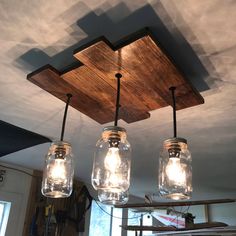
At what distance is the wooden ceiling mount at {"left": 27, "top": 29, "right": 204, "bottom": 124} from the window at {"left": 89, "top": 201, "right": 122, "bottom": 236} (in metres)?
2.37

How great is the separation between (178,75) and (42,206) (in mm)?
2312

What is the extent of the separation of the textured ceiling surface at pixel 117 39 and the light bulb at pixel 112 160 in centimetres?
42

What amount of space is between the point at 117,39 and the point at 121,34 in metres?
0.03

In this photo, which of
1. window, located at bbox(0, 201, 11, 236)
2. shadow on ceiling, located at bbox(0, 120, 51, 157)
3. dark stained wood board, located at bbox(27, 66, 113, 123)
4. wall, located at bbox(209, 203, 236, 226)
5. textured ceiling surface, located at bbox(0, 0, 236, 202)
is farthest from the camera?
wall, located at bbox(209, 203, 236, 226)

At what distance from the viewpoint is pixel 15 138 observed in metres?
2.03

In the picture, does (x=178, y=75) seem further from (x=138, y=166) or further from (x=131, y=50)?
(x=138, y=166)

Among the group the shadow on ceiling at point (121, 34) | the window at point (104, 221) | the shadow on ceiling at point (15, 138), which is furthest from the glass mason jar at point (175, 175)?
the window at point (104, 221)

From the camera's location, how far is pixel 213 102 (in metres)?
1.51

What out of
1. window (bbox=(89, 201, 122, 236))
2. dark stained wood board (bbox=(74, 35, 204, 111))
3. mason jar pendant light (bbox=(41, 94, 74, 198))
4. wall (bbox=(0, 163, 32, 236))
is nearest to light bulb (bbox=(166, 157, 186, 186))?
dark stained wood board (bbox=(74, 35, 204, 111))

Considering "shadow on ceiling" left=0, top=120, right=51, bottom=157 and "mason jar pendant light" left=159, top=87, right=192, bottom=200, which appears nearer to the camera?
"mason jar pendant light" left=159, top=87, right=192, bottom=200

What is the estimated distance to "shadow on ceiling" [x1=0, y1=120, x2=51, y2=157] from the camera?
1914 millimetres

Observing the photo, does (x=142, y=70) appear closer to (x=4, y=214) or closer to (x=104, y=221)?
(x=4, y=214)

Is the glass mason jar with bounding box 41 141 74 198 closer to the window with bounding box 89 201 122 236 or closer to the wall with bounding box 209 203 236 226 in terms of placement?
the window with bounding box 89 201 122 236

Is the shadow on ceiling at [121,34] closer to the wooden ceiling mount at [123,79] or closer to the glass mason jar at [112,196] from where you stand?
the wooden ceiling mount at [123,79]
